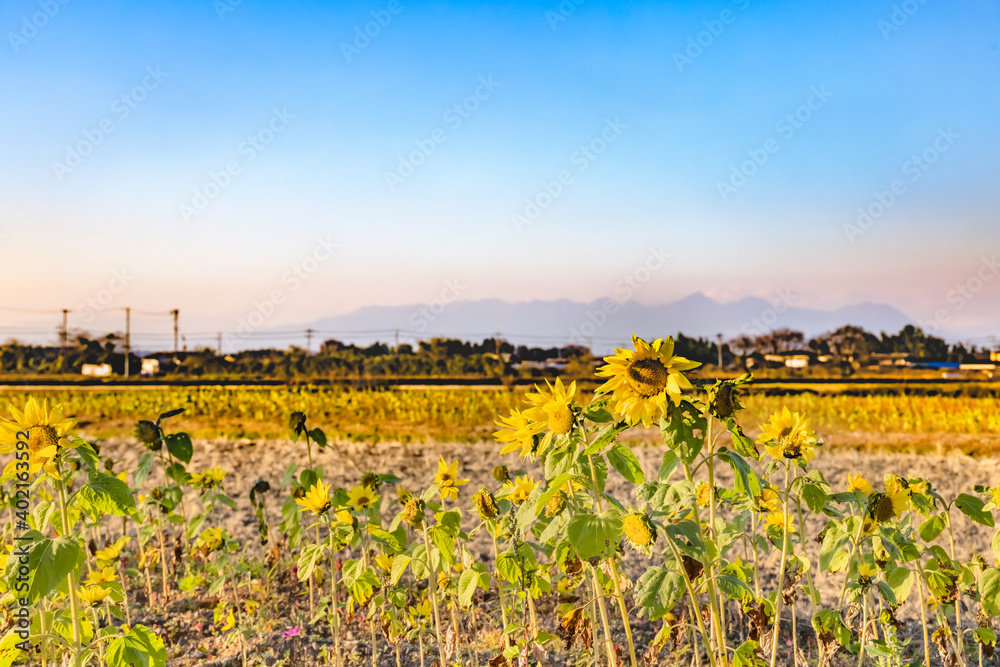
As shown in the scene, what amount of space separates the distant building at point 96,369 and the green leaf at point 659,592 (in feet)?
82.1

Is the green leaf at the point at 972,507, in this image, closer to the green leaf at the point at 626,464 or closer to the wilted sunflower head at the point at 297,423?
the green leaf at the point at 626,464

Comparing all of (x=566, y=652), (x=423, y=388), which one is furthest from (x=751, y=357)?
(x=566, y=652)

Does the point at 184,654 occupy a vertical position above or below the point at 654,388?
below

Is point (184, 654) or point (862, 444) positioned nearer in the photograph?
point (184, 654)

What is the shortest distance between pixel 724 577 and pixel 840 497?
0.64m

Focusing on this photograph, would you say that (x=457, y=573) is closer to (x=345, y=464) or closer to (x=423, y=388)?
(x=345, y=464)

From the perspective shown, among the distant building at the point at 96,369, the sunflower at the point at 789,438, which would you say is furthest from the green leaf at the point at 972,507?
the distant building at the point at 96,369

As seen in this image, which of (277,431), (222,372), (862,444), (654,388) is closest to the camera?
(654,388)

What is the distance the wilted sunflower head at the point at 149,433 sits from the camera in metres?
3.30

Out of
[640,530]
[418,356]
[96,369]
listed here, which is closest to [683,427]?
[640,530]

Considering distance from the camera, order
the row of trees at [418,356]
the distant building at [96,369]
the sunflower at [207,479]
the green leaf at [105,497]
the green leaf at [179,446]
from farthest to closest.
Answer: the distant building at [96,369] < the row of trees at [418,356] < the sunflower at [207,479] < the green leaf at [179,446] < the green leaf at [105,497]

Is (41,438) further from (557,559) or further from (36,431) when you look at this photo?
(557,559)

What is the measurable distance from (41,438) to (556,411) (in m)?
1.56

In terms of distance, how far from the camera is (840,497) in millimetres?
2354
